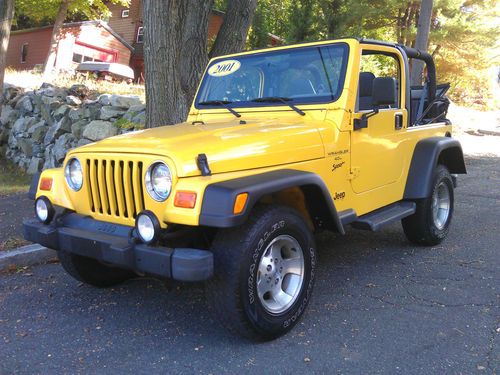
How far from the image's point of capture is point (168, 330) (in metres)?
3.37

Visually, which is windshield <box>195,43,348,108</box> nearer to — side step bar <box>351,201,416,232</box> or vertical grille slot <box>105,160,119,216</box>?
side step bar <box>351,201,416,232</box>

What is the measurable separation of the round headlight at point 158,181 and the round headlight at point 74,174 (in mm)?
703

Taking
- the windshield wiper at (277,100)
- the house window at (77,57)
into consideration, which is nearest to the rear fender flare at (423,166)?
the windshield wiper at (277,100)

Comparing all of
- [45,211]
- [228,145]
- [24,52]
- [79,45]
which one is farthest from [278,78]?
[24,52]

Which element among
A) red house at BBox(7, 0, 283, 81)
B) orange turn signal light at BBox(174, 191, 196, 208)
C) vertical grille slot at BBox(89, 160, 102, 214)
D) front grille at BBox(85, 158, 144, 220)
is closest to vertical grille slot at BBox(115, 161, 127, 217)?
front grille at BBox(85, 158, 144, 220)

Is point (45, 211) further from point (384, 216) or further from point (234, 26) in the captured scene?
point (234, 26)

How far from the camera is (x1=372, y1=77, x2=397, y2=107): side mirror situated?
390 cm

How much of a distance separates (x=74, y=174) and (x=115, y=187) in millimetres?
485

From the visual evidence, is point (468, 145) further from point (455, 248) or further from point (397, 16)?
point (455, 248)

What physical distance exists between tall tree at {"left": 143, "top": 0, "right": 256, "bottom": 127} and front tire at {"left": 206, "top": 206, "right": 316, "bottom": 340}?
342 centimetres

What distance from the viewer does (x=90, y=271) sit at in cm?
394

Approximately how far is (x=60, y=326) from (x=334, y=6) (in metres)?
12.4

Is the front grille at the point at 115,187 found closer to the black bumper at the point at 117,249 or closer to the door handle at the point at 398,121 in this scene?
the black bumper at the point at 117,249

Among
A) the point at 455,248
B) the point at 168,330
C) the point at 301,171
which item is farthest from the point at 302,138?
the point at 455,248
